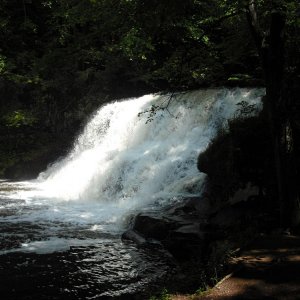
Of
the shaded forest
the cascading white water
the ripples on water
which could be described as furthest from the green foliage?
the ripples on water

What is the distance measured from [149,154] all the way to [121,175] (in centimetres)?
137

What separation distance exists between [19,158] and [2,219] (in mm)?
11760

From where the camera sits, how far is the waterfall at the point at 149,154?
571 inches

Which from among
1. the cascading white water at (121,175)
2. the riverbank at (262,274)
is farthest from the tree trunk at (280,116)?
the cascading white water at (121,175)

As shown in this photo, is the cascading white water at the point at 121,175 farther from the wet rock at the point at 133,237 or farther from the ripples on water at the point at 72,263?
the wet rock at the point at 133,237

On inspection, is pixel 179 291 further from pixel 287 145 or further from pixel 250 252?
pixel 287 145

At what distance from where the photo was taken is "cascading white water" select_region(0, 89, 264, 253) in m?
12.0

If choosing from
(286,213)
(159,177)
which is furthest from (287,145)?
(159,177)

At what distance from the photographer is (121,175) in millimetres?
16234

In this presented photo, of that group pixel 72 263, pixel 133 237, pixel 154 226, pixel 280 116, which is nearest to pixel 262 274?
pixel 280 116

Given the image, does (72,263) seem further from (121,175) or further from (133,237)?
(121,175)

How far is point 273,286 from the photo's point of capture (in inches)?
231

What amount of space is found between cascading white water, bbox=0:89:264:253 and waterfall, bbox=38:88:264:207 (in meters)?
0.04

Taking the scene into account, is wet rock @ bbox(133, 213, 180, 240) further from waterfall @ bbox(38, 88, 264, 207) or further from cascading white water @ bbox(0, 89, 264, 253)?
waterfall @ bbox(38, 88, 264, 207)
